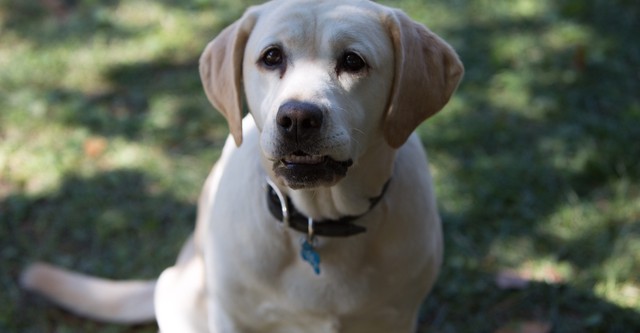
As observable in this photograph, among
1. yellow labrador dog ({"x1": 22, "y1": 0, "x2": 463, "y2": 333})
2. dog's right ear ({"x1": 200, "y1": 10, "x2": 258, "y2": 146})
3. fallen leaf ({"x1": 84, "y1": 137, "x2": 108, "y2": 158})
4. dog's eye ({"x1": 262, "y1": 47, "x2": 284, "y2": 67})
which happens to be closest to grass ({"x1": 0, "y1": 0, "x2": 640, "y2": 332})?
fallen leaf ({"x1": 84, "y1": 137, "x2": 108, "y2": 158})

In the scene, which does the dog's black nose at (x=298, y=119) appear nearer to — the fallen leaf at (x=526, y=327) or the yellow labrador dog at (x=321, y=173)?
the yellow labrador dog at (x=321, y=173)

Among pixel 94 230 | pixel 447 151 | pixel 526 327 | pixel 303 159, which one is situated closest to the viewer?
pixel 303 159

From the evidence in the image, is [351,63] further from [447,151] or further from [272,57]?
[447,151]

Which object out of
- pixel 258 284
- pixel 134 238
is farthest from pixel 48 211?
pixel 258 284

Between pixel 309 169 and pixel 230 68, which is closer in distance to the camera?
pixel 309 169

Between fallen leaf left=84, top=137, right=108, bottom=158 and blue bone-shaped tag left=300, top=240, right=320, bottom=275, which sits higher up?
blue bone-shaped tag left=300, top=240, right=320, bottom=275

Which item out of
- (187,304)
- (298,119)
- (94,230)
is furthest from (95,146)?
(298,119)

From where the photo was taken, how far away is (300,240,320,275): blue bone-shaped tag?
258 cm

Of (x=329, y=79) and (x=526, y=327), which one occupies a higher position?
(x=329, y=79)

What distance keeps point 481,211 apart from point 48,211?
2201mm

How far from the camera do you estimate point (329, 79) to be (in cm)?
229

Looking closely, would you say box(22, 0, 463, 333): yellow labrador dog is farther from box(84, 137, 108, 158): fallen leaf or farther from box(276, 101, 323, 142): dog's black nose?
box(84, 137, 108, 158): fallen leaf

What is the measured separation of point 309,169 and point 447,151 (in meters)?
2.24

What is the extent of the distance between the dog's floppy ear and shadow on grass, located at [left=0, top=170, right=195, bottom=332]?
1.89 meters
